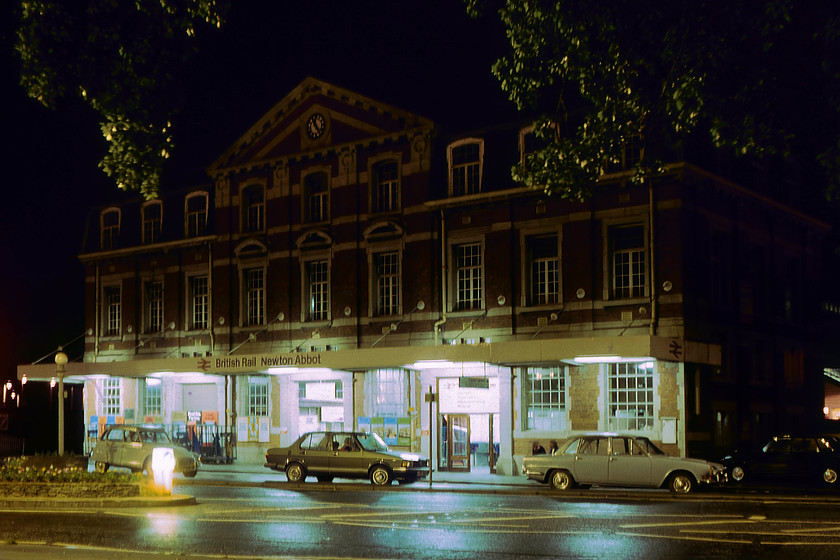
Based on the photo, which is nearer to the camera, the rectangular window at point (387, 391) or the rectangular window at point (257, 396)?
the rectangular window at point (387, 391)

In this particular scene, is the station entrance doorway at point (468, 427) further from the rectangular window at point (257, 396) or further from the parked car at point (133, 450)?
the parked car at point (133, 450)

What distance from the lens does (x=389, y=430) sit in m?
36.3

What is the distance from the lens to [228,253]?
4103 centimetres

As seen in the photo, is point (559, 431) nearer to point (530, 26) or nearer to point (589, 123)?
point (589, 123)

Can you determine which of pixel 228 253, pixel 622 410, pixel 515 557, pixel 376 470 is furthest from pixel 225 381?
pixel 515 557

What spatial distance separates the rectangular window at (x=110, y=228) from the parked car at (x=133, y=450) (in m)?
14.6

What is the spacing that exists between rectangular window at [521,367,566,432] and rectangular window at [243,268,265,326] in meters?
11.5

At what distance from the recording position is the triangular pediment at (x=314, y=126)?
36.9 m

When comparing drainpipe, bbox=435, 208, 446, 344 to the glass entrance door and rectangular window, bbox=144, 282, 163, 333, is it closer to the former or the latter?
the glass entrance door

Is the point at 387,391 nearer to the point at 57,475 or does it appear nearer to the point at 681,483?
the point at 681,483

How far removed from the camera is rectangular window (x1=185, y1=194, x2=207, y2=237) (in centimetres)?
4238

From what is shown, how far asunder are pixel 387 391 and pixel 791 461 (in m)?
13.5

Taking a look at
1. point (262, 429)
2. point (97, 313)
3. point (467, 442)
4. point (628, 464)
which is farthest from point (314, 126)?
point (628, 464)

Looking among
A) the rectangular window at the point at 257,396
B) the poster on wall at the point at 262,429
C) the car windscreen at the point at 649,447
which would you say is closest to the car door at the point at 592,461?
the car windscreen at the point at 649,447
